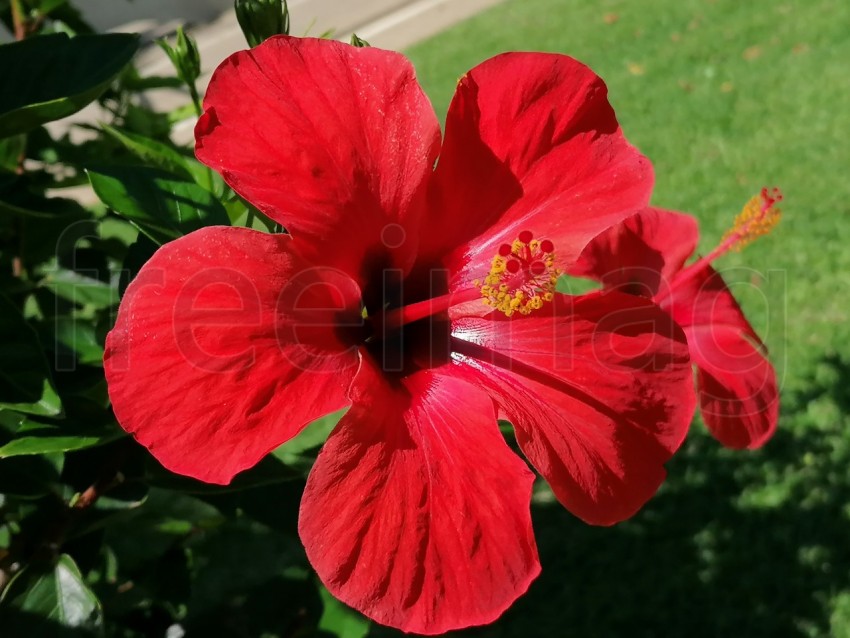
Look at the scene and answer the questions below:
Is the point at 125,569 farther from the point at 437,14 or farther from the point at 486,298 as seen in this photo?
the point at 437,14

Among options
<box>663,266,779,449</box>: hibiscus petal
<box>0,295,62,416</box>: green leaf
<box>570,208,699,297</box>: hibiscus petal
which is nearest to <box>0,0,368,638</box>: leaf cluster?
<box>0,295,62,416</box>: green leaf

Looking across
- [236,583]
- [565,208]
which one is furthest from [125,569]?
[565,208]

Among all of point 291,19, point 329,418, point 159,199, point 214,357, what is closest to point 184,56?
point 159,199

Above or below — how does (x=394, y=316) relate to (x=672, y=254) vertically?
above

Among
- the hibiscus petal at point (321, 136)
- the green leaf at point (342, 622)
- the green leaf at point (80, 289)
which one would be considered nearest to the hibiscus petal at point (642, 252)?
the hibiscus petal at point (321, 136)

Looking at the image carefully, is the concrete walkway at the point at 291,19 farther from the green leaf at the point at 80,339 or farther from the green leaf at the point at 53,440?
the green leaf at the point at 53,440

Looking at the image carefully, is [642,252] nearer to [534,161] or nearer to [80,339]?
[534,161]

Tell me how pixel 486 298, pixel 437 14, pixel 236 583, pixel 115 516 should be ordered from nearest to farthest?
1. pixel 486 298
2. pixel 115 516
3. pixel 236 583
4. pixel 437 14
